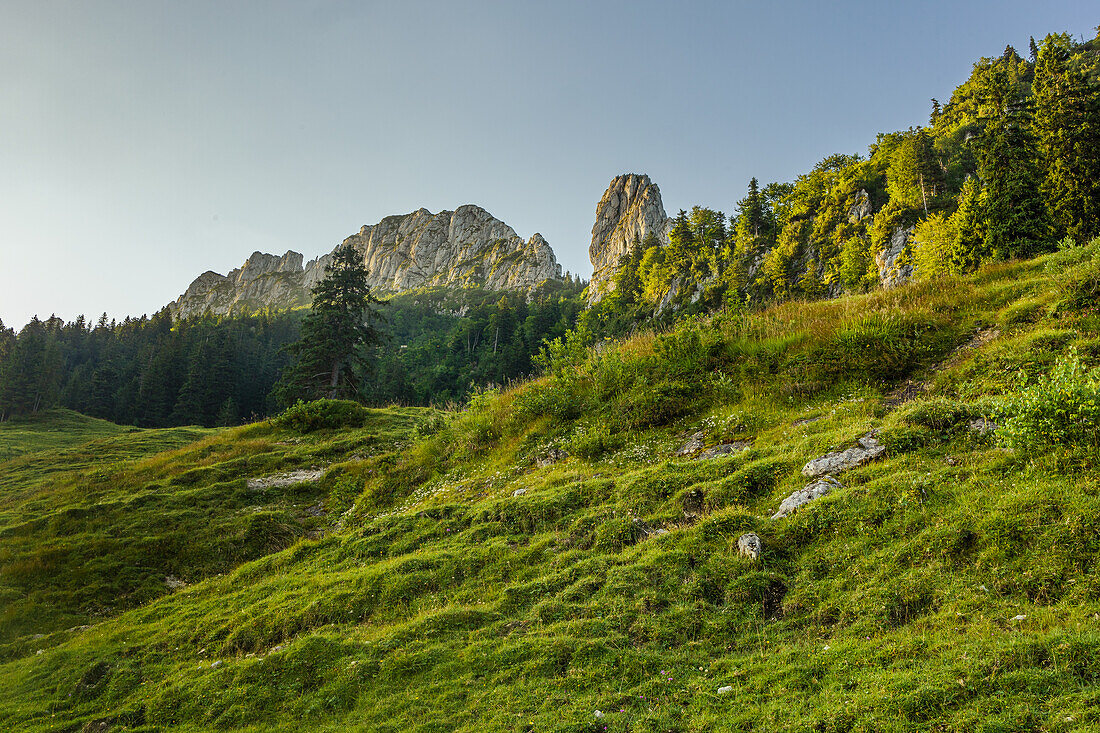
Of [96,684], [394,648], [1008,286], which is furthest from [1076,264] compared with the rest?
[96,684]

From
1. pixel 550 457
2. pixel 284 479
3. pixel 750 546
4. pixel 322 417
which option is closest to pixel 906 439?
pixel 750 546

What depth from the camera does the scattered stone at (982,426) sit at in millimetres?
5953

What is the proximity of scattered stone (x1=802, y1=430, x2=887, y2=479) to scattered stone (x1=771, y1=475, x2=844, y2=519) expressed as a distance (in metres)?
0.34

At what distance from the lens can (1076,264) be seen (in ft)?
31.2

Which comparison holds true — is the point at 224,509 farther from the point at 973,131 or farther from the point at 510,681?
the point at 973,131

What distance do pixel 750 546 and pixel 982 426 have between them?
12.0ft

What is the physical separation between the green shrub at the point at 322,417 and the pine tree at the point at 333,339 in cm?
1469

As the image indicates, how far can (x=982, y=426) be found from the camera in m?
6.10

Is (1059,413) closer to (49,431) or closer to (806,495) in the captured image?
(806,495)

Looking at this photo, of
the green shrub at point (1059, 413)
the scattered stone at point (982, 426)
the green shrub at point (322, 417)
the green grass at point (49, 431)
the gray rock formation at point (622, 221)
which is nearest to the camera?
the green shrub at point (1059, 413)

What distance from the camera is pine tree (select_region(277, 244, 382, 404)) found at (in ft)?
124

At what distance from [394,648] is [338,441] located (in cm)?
1515

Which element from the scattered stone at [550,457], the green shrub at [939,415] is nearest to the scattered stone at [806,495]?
the green shrub at [939,415]

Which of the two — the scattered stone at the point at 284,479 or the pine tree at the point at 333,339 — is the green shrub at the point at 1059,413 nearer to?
the scattered stone at the point at 284,479
